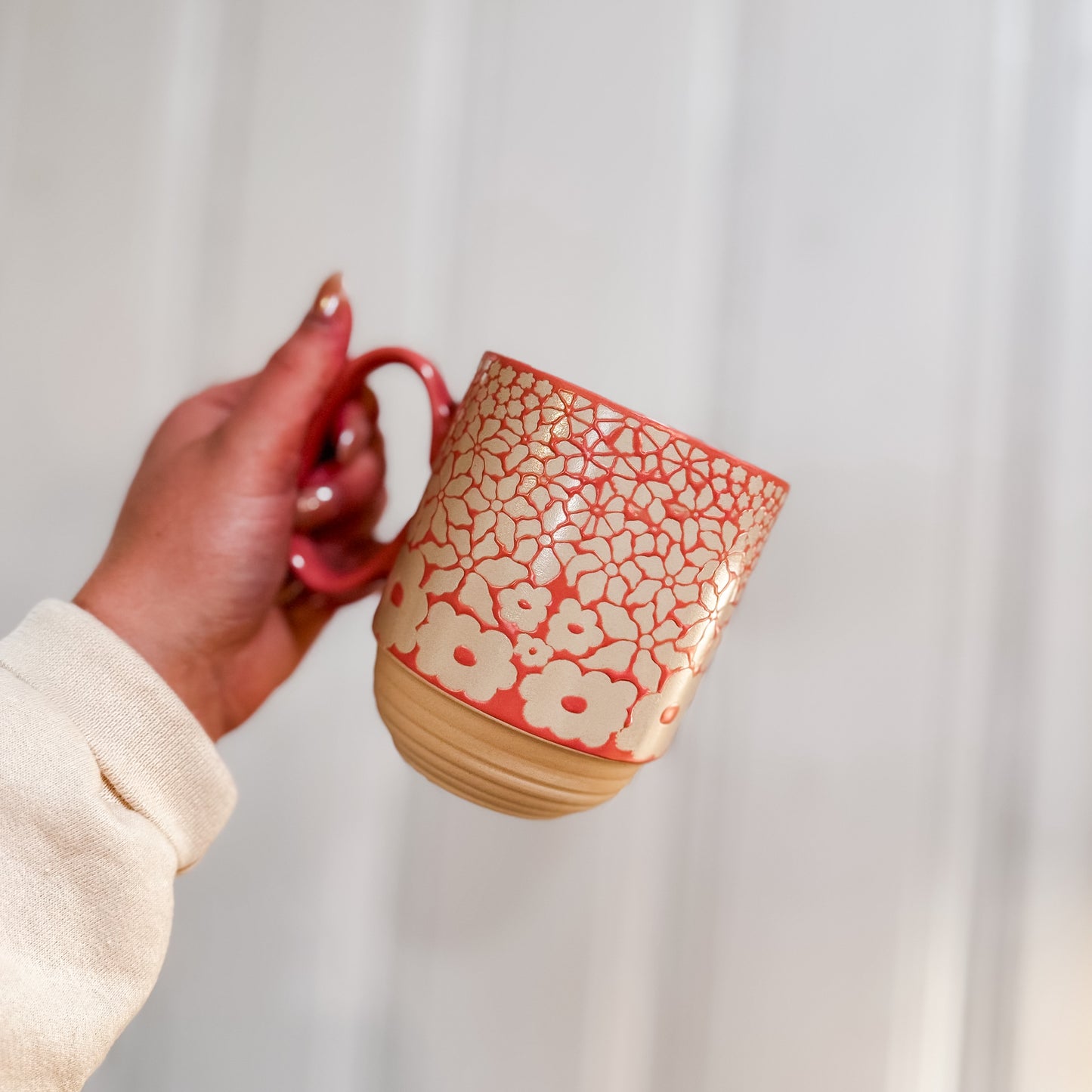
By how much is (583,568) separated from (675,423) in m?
0.25

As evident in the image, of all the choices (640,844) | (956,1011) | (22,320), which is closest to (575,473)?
(640,844)

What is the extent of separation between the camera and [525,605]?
0.43 m

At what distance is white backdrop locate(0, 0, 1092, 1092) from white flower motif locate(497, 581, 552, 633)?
234mm

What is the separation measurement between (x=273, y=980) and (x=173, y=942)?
83 mm

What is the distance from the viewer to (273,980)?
0.69 meters

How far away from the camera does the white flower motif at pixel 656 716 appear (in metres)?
0.45

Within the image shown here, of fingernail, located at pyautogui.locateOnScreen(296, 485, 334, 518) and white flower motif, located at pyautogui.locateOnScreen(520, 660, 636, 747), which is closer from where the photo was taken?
white flower motif, located at pyautogui.locateOnScreen(520, 660, 636, 747)

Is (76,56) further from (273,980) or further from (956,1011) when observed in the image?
(956,1011)

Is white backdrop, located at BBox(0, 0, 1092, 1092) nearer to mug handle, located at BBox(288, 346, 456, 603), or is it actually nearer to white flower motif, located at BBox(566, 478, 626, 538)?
mug handle, located at BBox(288, 346, 456, 603)

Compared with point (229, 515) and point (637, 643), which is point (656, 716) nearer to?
point (637, 643)

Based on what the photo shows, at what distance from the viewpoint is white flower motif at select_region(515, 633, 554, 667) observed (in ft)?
1.42

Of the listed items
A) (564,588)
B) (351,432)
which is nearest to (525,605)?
(564,588)

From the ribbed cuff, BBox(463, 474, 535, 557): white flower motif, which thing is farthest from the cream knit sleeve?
BBox(463, 474, 535, 557): white flower motif

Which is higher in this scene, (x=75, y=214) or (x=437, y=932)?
(x=75, y=214)
